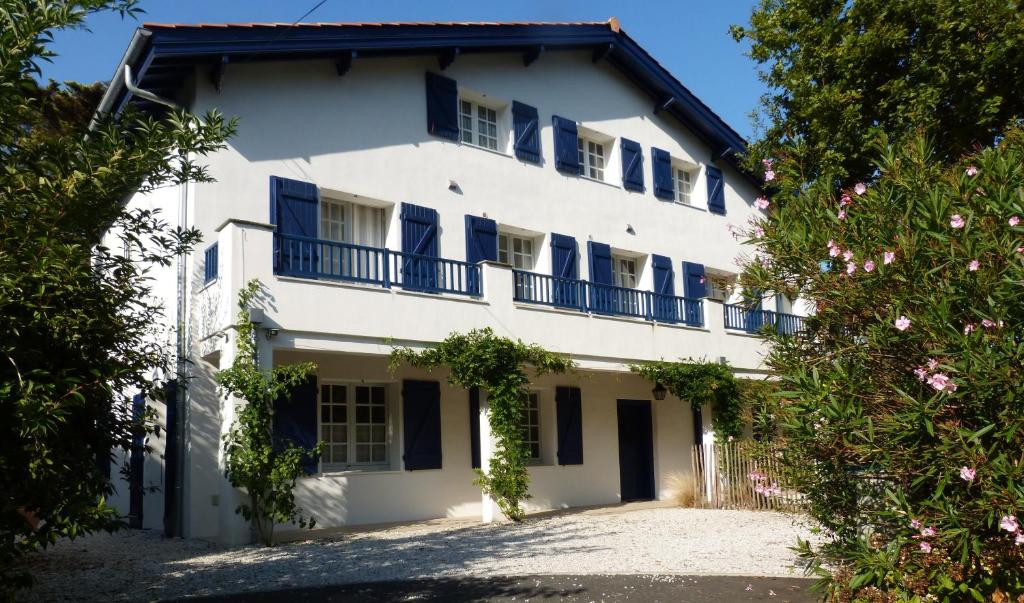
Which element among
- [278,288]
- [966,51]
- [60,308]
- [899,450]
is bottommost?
[899,450]

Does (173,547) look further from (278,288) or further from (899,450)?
(899,450)

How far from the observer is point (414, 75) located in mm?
14781

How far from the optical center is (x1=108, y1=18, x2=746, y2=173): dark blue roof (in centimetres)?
1198

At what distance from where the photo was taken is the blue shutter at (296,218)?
463 inches

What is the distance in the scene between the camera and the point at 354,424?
43.7ft

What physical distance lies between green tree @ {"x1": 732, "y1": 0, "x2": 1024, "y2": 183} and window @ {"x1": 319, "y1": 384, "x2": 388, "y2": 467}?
705cm

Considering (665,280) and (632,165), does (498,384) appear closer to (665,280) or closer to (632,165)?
(665,280)

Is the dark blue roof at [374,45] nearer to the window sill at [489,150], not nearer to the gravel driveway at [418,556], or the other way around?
the window sill at [489,150]

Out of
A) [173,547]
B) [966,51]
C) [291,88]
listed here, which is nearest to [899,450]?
[173,547]

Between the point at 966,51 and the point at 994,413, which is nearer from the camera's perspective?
the point at 994,413

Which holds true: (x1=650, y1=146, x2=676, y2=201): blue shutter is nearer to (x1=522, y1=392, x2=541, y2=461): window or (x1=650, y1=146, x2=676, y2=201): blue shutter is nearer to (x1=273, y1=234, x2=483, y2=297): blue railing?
(x1=522, y1=392, x2=541, y2=461): window

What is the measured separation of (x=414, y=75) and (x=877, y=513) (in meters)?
11.6

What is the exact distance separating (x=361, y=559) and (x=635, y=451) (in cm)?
892

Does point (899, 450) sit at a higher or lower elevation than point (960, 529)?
higher
